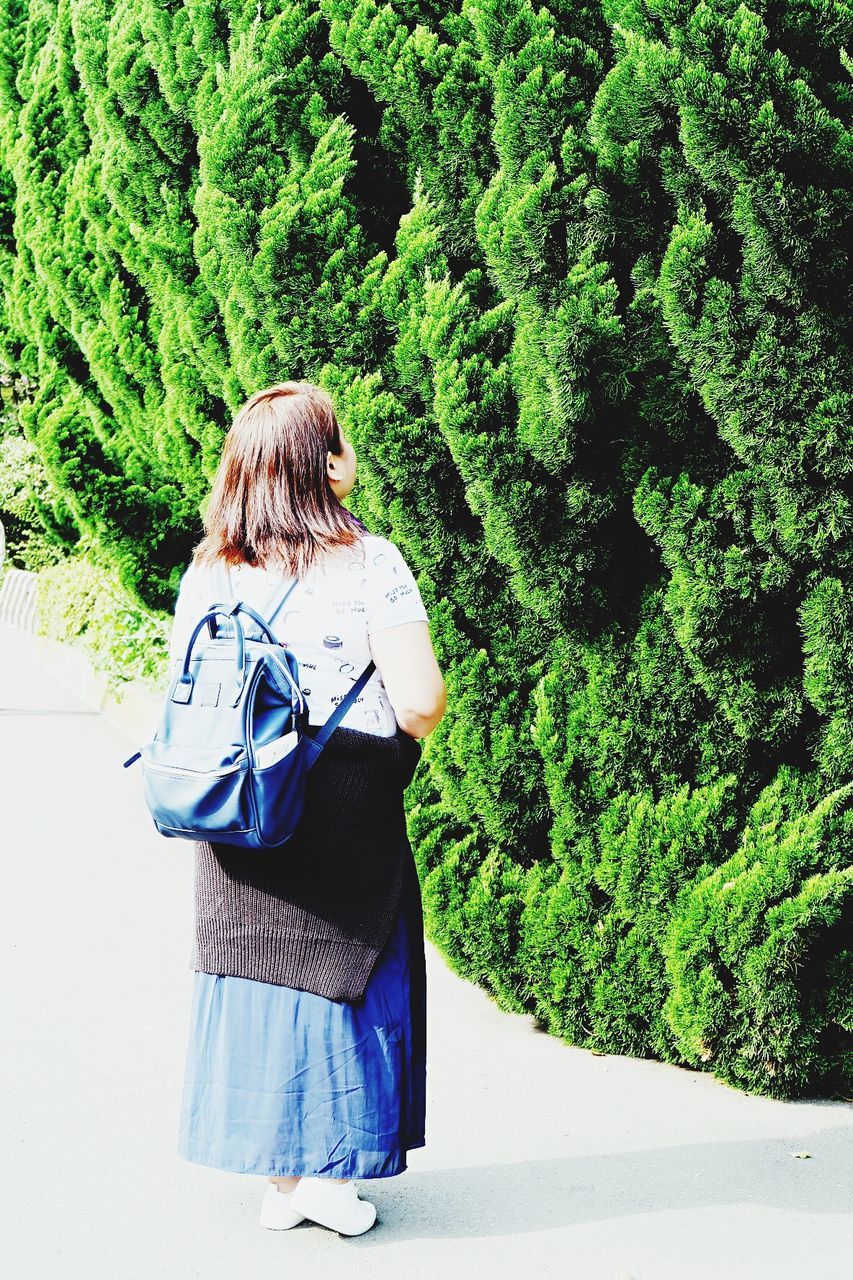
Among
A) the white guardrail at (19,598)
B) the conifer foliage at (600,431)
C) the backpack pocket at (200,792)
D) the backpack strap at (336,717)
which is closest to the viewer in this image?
the backpack pocket at (200,792)

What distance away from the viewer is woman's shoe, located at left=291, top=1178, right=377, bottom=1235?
316cm

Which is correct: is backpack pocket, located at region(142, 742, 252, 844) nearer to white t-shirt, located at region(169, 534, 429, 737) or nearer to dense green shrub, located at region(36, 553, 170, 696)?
white t-shirt, located at region(169, 534, 429, 737)

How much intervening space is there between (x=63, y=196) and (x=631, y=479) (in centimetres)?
562

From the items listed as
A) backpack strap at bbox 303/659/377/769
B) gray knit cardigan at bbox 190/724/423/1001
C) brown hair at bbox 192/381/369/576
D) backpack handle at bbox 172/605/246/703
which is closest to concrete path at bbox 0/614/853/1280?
gray knit cardigan at bbox 190/724/423/1001

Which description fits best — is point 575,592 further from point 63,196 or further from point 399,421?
point 63,196

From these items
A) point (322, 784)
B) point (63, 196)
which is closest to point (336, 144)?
point (322, 784)

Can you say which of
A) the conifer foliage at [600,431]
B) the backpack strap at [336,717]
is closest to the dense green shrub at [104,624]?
the conifer foliage at [600,431]

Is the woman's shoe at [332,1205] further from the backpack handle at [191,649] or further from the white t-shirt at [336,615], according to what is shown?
the backpack handle at [191,649]

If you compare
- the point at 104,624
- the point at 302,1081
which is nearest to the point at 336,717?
the point at 302,1081

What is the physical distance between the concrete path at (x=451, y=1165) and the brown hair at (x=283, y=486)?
1609 mm

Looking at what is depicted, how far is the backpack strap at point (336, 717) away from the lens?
2967mm

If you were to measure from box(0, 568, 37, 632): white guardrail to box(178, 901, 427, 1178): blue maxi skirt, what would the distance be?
1416cm

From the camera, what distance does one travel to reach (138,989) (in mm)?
4902

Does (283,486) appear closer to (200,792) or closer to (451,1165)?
(200,792)
